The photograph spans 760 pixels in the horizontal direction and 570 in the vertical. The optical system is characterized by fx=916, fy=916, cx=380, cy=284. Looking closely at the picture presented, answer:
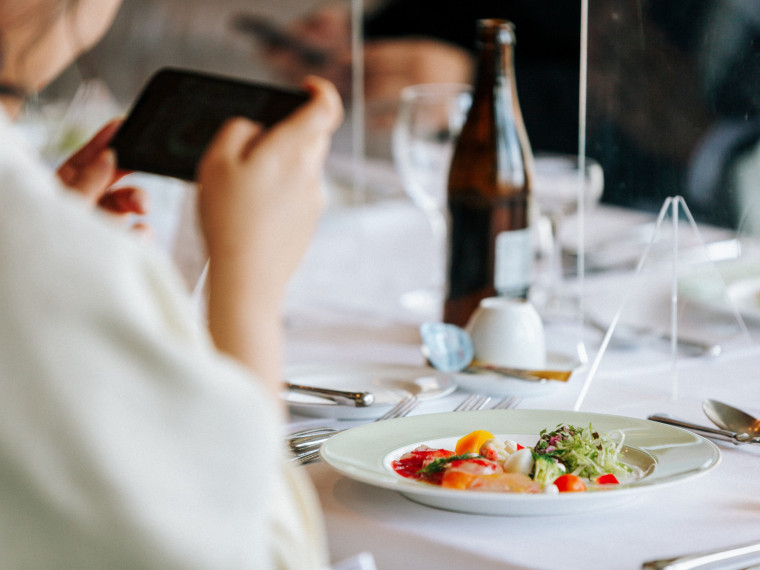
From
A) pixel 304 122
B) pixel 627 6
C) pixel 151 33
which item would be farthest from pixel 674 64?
pixel 151 33

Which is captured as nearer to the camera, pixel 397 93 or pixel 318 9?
pixel 318 9

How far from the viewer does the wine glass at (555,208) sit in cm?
128

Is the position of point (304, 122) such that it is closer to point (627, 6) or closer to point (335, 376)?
point (335, 376)

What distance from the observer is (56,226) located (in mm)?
361

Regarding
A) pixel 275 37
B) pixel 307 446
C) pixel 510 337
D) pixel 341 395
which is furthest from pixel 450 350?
pixel 275 37

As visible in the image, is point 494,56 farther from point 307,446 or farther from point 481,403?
point 307,446

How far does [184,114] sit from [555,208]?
2.86 feet

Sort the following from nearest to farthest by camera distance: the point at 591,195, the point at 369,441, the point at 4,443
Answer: the point at 4,443 → the point at 369,441 → the point at 591,195

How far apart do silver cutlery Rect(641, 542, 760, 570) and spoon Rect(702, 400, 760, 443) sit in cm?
21

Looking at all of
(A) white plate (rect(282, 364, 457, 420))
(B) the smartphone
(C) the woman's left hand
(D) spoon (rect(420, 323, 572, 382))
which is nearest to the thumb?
(C) the woman's left hand

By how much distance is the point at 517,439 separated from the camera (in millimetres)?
689

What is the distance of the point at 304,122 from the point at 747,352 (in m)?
0.70

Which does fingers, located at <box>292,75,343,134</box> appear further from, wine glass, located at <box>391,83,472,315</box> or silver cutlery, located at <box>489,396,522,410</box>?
wine glass, located at <box>391,83,472,315</box>

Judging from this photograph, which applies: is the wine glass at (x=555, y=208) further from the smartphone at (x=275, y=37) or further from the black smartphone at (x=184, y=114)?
the smartphone at (x=275, y=37)
